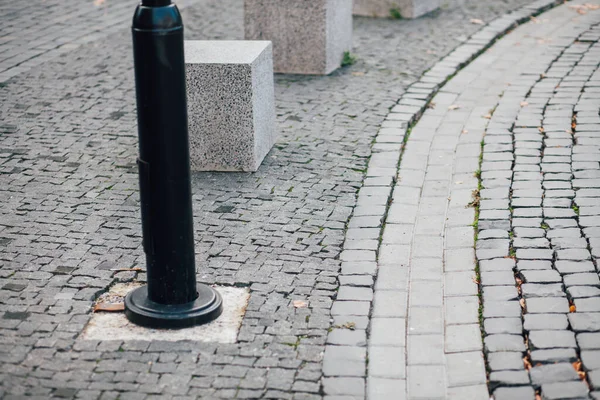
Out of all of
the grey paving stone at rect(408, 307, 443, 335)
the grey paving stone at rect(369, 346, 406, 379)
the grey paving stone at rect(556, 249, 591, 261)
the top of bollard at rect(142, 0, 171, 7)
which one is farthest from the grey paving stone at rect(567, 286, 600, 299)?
the top of bollard at rect(142, 0, 171, 7)

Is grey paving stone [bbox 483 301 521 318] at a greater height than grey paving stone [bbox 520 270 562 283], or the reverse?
grey paving stone [bbox 520 270 562 283]

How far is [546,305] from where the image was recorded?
482 cm

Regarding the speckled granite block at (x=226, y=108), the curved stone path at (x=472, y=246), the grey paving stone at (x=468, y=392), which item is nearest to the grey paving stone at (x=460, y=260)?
the curved stone path at (x=472, y=246)

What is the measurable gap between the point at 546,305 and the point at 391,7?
7.02m

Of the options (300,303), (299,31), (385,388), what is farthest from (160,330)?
(299,31)

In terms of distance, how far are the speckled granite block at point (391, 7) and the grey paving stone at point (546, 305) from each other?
679 cm

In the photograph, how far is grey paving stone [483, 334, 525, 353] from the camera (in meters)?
4.45

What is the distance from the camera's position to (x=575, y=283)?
5.02 meters

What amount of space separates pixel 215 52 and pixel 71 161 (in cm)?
137

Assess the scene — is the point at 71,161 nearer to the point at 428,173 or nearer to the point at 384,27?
the point at 428,173

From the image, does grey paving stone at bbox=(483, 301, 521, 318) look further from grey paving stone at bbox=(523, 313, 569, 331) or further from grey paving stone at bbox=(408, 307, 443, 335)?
grey paving stone at bbox=(408, 307, 443, 335)

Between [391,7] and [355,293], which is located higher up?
[391,7]

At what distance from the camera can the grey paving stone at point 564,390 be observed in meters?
4.03

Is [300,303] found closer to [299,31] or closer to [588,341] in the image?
[588,341]
